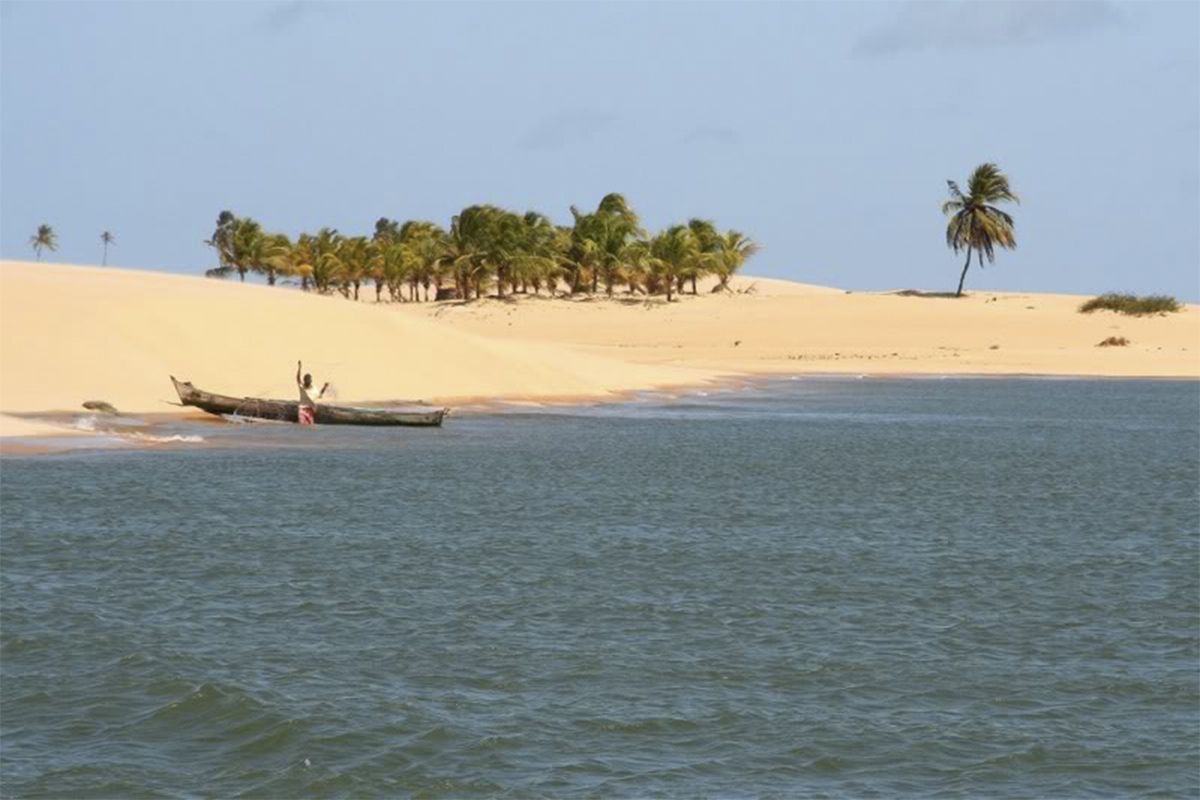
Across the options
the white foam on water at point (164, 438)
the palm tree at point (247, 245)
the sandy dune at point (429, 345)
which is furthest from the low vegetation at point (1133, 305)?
the white foam on water at point (164, 438)

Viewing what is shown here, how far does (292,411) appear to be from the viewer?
5694 cm

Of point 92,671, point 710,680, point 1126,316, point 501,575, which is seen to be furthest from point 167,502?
point 1126,316

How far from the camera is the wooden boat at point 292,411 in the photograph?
56188 millimetres

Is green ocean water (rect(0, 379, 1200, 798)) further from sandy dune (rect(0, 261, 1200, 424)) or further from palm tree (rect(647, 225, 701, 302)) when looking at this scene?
palm tree (rect(647, 225, 701, 302))

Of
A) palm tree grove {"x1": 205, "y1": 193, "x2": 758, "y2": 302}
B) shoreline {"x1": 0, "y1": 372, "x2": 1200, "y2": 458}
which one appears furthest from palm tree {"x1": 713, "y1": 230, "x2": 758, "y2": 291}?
shoreline {"x1": 0, "y1": 372, "x2": 1200, "y2": 458}

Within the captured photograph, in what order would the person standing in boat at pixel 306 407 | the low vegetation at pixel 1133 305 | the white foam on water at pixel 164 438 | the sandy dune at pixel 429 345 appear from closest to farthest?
the white foam on water at pixel 164 438 → the person standing in boat at pixel 306 407 → the sandy dune at pixel 429 345 → the low vegetation at pixel 1133 305

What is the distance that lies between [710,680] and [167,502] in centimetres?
1809

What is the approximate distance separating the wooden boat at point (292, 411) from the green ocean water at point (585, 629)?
9539mm

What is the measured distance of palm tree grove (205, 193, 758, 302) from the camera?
139750mm

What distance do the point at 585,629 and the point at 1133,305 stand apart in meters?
119

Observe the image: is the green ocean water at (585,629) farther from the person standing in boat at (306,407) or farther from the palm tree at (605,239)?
the palm tree at (605,239)

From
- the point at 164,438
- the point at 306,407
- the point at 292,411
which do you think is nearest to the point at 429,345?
the point at 292,411

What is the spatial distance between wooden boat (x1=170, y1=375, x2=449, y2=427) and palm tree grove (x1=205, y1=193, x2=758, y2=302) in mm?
80251

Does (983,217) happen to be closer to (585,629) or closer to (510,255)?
(510,255)
